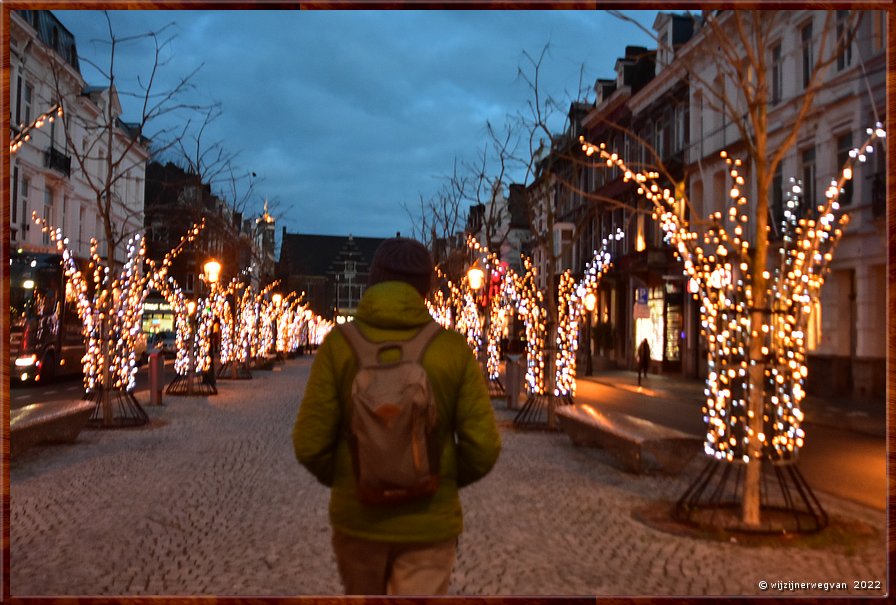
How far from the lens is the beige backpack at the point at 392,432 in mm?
3016

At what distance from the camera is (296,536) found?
7.18 m

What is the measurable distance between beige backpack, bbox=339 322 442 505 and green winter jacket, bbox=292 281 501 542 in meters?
0.09

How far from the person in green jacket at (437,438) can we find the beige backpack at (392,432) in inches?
3.6

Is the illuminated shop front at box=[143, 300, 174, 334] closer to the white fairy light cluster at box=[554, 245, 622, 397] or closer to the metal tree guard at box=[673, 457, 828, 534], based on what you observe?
the white fairy light cluster at box=[554, 245, 622, 397]

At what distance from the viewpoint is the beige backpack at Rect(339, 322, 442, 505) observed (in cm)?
302

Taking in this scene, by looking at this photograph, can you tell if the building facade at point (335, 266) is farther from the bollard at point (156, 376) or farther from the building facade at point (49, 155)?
the bollard at point (156, 376)

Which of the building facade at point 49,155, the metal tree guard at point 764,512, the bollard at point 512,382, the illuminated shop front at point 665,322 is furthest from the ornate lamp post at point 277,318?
the metal tree guard at point 764,512

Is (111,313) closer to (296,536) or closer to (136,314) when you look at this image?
(136,314)

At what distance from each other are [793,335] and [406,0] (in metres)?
4.95

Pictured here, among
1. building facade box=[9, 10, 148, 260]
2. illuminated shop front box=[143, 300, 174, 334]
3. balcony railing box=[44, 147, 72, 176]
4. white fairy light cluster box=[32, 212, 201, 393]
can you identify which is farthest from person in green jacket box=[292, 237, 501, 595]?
illuminated shop front box=[143, 300, 174, 334]

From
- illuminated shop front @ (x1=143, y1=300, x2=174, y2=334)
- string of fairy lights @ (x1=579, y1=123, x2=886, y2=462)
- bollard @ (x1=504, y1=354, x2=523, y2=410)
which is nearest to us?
string of fairy lights @ (x1=579, y1=123, x2=886, y2=462)

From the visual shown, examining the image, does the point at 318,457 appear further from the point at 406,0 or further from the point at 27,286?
the point at 27,286

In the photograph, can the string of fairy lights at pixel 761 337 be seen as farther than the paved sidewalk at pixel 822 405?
No

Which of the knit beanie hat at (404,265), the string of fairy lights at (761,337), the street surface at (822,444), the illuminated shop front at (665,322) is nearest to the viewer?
the knit beanie hat at (404,265)
